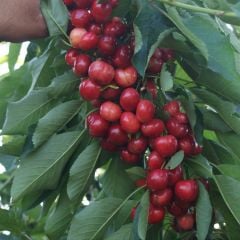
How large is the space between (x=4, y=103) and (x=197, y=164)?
56 centimetres

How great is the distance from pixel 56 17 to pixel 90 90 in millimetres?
210

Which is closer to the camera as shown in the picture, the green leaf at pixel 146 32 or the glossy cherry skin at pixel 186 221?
the green leaf at pixel 146 32

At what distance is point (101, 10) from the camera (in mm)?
1221

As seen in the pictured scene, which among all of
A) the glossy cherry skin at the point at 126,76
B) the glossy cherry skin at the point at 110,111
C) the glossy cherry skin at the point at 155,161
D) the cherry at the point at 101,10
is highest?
the cherry at the point at 101,10

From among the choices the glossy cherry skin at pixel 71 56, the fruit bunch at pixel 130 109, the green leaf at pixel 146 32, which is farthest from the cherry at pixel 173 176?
the glossy cherry skin at pixel 71 56

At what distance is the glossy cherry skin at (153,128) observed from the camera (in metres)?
1.20

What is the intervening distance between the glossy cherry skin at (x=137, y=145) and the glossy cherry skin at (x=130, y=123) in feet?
0.08

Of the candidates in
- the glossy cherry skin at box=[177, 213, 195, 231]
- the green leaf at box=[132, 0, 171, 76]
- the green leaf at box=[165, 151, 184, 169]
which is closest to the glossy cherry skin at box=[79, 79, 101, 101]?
the green leaf at box=[132, 0, 171, 76]

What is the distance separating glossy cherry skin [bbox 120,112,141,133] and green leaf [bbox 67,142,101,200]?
14 cm

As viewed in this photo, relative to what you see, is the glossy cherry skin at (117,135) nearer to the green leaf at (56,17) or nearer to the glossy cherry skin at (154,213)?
the glossy cherry skin at (154,213)

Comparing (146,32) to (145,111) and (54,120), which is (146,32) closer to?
(145,111)

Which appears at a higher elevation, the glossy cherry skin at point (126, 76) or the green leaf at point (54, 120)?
the glossy cherry skin at point (126, 76)

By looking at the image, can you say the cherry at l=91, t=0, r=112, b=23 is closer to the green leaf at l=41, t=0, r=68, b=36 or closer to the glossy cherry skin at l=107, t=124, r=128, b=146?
the green leaf at l=41, t=0, r=68, b=36

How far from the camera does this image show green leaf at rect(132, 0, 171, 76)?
1150 millimetres
